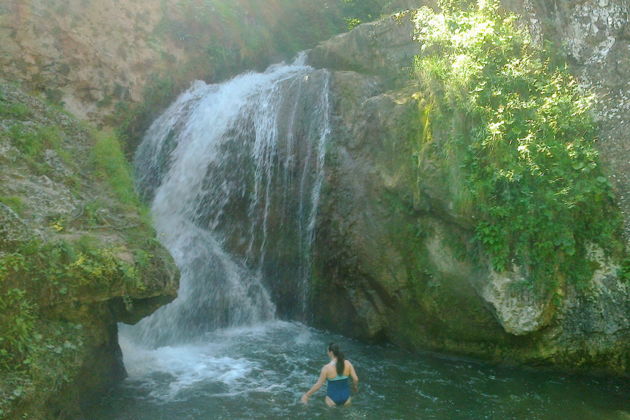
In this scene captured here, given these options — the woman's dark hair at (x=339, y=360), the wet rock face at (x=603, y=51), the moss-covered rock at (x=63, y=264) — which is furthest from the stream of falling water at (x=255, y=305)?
the wet rock face at (x=603, y=51)

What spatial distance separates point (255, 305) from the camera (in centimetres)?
1001

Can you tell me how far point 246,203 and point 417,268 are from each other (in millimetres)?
3468

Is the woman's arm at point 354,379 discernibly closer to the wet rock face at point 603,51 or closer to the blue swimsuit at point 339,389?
the blue swimsuit at point 339,389

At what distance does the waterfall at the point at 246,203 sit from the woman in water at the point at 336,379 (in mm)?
3248

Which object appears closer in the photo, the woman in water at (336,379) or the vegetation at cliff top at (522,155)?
the woman in water at (336,379)

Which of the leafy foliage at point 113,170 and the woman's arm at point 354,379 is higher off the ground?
the leafy foliage at point 113,170

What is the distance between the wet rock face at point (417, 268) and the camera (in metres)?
7.73

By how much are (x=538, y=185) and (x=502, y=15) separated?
3533 mm

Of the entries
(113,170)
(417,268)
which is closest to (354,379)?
(417,268)

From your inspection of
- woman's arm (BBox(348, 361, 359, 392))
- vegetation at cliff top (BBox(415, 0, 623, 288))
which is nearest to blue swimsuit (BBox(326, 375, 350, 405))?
woman's arm (BBox(348, 361, 359, 392))

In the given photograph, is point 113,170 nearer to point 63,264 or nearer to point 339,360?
point 63,264

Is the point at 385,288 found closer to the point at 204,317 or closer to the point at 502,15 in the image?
the point at 204,317

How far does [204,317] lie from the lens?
952cm

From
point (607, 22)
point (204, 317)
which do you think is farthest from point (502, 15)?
point (204, 317)
